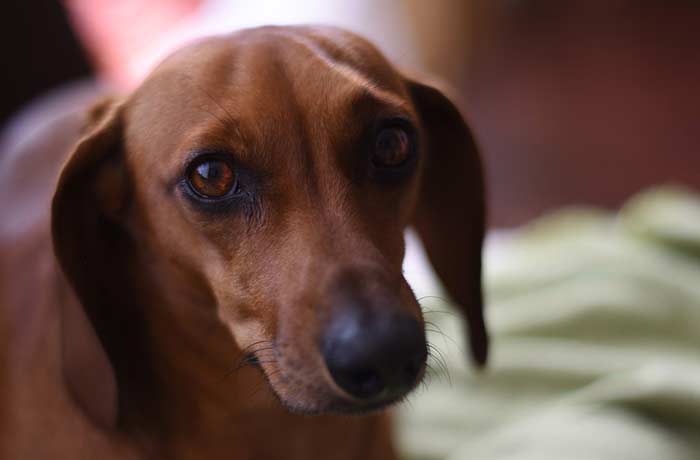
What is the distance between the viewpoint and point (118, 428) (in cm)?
137

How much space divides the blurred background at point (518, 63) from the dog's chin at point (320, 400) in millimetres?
1128

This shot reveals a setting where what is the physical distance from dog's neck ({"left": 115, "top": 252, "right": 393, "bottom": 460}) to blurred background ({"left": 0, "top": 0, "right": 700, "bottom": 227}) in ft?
3.20

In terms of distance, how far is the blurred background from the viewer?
2.75 meters

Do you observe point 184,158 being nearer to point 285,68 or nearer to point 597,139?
point 285,68

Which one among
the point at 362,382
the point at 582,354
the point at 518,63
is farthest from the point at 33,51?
the point at 518,63

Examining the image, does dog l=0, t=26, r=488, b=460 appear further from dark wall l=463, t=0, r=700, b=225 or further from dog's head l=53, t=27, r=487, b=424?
dark wall l=463, t=0, r=700, b=225

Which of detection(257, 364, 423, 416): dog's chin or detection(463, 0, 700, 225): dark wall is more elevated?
detection(257, 364, 423, 416): dog's chin

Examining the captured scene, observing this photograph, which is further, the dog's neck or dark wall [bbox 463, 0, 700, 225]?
dark wall [bbox 463, 0, 700, 225]

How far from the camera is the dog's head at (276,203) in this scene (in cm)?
104

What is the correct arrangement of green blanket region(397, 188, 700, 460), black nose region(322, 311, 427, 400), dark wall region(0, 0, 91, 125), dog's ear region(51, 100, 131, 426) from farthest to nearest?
1. dark wall region(0, 0, 91, 125)
2. green blanket region(397, 188, 700, 460)
3. dog's ear region(51, 100, 131, 426)
4. black nose region(322, 311, 427, 400)

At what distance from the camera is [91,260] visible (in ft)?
4.42

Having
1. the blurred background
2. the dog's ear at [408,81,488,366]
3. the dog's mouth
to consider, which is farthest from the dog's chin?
the blurred background

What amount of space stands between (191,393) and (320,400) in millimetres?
400

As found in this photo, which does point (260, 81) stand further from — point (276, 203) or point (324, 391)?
point (324, 391)
